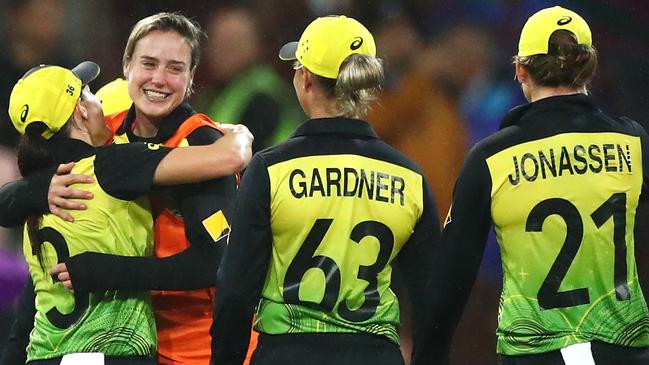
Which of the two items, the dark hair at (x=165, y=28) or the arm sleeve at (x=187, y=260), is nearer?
the arm sleeve at (x=187, y=260)

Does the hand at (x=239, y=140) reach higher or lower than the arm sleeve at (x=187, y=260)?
higher

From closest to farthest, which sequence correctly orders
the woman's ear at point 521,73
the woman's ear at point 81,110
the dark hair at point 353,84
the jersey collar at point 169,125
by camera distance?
the dark hair at point 353,84
the woman's ear at point 521,73
the woman's ear at point 81,110
the jersey collar at point 169,125

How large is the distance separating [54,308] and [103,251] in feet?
0.53

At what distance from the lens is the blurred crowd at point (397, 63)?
4.64m

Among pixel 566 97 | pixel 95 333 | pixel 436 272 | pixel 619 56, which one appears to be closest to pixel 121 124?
pixel 95 333

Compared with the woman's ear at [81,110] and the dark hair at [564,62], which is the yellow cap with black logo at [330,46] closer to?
the dark hair at [564,62]

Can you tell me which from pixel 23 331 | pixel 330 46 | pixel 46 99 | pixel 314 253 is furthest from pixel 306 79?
pixel 23 331

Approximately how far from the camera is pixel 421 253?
8.05ft

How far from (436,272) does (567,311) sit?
29 centimetres

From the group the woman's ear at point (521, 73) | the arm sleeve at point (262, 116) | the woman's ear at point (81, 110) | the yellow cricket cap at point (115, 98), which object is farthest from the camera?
the arm sleeve at point (262, 116)

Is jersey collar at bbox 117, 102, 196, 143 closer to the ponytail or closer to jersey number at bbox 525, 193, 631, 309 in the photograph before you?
the ponytail

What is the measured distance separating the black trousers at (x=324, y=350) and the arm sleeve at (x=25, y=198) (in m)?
0.62

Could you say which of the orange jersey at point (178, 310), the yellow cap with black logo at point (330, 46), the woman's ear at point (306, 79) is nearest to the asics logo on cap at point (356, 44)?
the yellow cap with black logo at point (330, 46)

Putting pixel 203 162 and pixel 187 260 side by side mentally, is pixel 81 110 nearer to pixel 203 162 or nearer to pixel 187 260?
pixel 203 162
